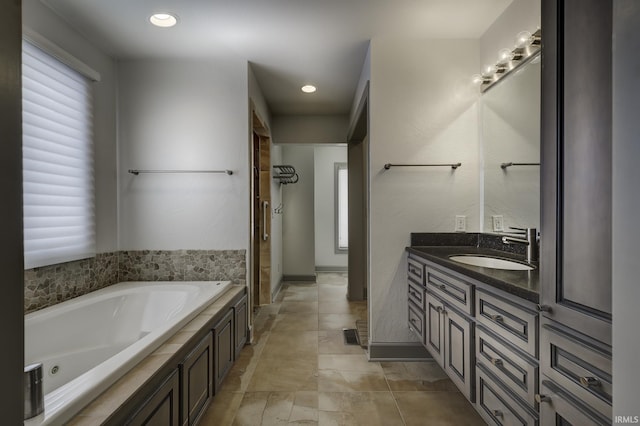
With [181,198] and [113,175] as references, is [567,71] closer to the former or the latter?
[181,198]

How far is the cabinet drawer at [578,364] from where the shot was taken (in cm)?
82

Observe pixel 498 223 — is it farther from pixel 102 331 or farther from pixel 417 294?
pixel 102 331

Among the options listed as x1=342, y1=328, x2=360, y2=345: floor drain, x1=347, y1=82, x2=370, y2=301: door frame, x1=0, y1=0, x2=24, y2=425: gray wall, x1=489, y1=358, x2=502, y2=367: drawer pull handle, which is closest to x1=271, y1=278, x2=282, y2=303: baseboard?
x1=347, y1=82, x2=370, y2=301: door frame

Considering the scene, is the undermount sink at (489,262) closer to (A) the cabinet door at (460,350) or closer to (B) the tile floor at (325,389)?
(A) the cabinet door at (460,350)

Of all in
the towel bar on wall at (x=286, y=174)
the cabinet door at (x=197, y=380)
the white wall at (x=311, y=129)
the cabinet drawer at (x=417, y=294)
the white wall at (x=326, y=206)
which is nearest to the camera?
the cabinet door at (x=197, y=380)

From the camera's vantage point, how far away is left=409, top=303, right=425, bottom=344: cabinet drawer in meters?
2.24

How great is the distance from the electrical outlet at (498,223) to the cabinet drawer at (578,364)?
4.53 feet

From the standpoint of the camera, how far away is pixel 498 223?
231 cm

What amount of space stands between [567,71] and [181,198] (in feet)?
8.86

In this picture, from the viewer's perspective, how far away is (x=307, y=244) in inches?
218

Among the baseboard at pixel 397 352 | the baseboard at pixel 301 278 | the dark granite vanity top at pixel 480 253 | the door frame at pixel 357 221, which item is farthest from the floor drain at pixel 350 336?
the baseboard at pixel 301 278

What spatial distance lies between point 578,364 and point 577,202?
45 cm

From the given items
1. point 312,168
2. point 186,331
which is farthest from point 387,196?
point 312,168

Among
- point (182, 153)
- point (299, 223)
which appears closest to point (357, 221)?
point (299, 223)
